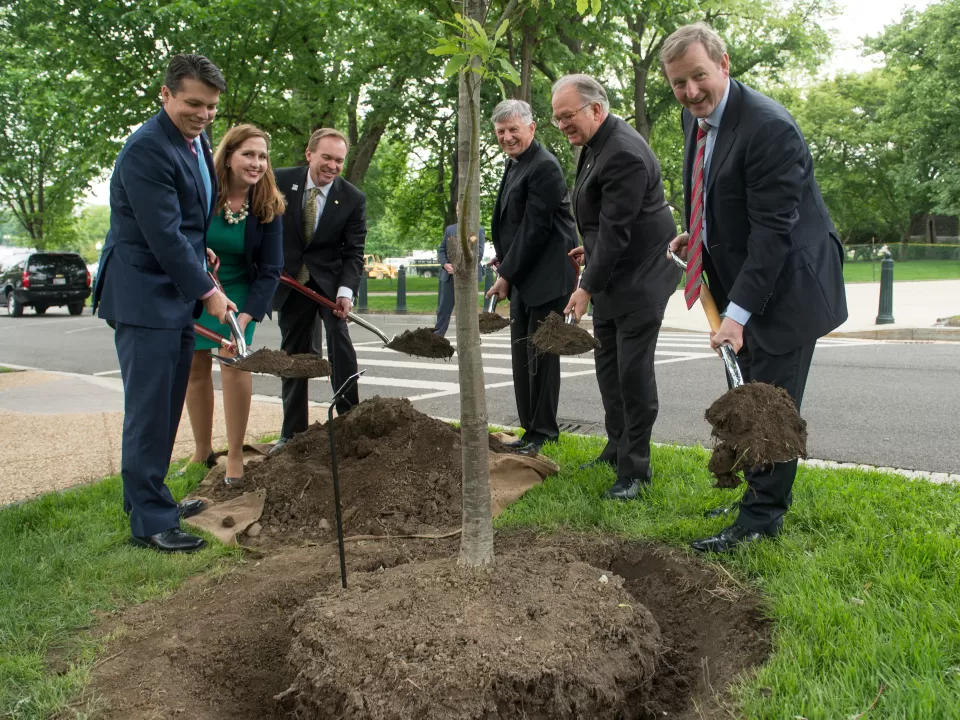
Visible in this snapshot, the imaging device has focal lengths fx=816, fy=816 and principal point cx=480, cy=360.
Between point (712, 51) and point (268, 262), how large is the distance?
8.70ft

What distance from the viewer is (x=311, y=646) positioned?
2459 millimetres

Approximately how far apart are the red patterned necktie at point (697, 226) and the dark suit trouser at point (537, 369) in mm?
1561

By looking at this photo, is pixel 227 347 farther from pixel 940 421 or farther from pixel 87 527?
pixel 940 421

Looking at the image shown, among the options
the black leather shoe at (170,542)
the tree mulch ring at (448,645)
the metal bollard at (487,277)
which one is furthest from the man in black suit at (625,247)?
the metal bollard at (487,277)

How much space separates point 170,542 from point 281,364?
0.95 meters

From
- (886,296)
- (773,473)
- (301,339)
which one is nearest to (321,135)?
(301,339)

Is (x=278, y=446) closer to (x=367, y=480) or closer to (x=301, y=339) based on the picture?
(x=301, y=339)

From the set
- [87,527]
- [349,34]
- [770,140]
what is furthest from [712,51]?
[349,34]

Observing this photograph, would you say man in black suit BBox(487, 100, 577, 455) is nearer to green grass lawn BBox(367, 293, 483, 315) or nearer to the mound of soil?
the mound of soil

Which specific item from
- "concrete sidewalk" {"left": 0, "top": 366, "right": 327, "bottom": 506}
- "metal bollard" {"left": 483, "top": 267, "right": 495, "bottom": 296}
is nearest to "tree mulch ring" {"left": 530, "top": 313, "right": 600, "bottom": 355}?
"concrete sidewalk" {"left": 0, "top": 366, "right": 327, "bottom": 506}

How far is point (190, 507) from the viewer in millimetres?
4133

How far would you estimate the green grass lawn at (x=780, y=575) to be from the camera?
2.24m

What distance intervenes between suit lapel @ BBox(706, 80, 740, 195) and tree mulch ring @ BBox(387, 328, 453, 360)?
7.67 ft

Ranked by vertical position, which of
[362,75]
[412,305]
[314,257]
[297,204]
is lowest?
[412,305]
